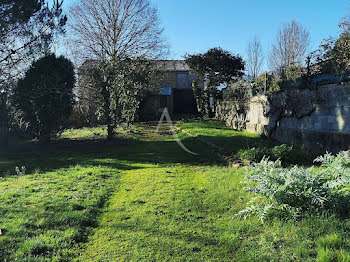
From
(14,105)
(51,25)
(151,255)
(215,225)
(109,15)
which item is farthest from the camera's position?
(109,15)

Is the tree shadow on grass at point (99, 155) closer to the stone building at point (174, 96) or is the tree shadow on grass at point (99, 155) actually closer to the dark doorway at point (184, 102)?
the stone building at point (174, 96)

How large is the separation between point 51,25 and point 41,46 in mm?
939

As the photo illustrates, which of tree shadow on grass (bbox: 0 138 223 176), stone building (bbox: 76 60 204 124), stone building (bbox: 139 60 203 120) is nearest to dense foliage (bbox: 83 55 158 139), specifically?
tree shadow on grass (bbox: 0 138 223 176)

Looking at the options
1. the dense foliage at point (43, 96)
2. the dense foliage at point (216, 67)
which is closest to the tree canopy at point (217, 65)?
the dense foliage at point (216, 67)

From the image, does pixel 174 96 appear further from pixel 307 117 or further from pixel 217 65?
pixel 307 117

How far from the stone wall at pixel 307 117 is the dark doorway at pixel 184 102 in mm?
15339

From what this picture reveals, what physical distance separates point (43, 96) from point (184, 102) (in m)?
19.6

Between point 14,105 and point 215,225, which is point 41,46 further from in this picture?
point 215,225

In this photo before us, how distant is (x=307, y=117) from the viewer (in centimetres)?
822

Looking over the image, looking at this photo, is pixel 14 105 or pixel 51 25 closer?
pixel 14 105

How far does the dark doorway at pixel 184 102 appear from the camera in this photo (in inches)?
1096

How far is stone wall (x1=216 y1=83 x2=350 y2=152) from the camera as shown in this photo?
680 cm

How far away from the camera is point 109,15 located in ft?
66.0

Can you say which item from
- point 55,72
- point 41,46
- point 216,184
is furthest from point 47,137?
point 216,184
